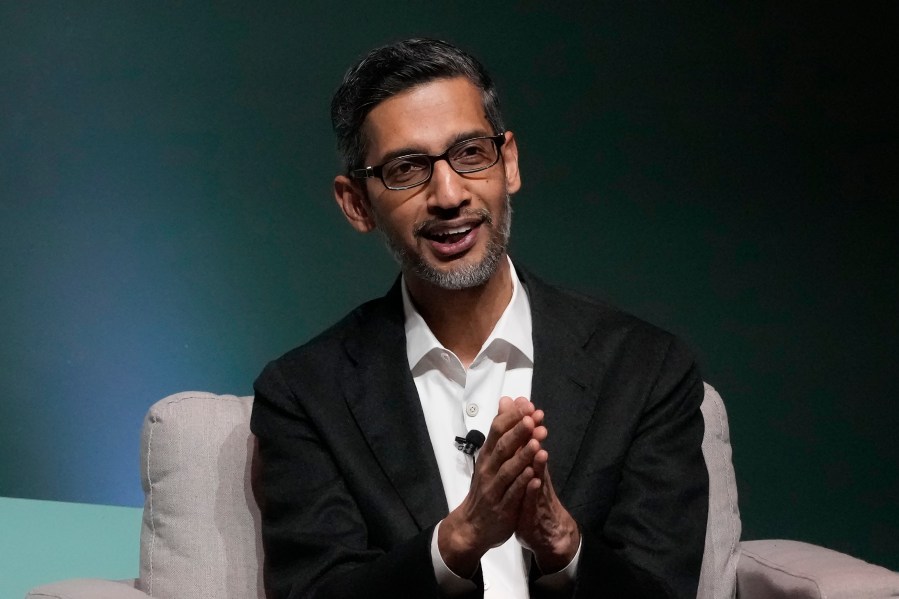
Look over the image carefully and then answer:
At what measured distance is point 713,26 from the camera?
12.0 feet

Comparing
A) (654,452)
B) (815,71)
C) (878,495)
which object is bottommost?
(878,495)

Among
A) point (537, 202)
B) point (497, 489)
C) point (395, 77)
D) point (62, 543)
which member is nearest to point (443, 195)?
point (395, 77)

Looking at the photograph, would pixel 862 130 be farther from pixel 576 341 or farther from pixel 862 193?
pixel 576 341

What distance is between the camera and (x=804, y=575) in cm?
234

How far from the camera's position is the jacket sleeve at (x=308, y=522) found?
2109 mm

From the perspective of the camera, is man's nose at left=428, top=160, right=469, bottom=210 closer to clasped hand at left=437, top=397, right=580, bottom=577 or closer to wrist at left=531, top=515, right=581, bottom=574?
clasped hand at left=437, top=397, right=580, bottom=577

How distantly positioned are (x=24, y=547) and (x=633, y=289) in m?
1.86

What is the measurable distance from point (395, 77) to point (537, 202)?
1440 mm

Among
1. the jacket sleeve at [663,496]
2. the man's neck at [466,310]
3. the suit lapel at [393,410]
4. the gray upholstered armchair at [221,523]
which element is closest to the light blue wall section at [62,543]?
the gray upholstered armchair at [221,523]

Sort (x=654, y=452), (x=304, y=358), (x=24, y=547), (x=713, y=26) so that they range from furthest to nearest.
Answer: (x=713, y=26), (x=24, y=547), (x=304, y=358), (x=654, y=452)

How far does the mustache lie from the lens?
2287mm

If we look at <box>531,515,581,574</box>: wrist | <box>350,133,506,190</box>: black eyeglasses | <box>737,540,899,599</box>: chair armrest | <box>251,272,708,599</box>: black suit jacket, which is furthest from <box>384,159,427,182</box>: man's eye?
<box>737,540,899,599</box>: chair armrest

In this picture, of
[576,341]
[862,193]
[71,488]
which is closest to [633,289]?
[862,193]

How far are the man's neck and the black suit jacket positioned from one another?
7cm
